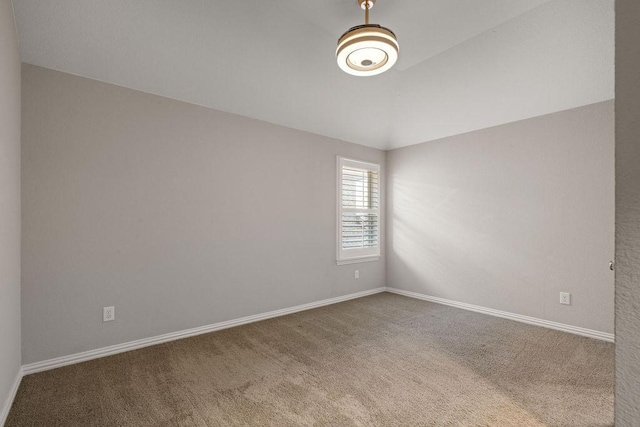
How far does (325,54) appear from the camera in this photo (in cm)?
305

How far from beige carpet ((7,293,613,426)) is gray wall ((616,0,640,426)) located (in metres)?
1.06

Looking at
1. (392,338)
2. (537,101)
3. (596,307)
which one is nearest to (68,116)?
(392,338)

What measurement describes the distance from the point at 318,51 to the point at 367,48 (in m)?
1.02

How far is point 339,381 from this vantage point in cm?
223

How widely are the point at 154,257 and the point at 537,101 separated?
4.29 m

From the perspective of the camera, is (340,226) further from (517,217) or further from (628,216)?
(628,216)

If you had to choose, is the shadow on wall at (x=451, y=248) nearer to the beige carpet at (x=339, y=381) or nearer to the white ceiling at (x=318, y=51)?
the beige carpet at (x=339, y=381)

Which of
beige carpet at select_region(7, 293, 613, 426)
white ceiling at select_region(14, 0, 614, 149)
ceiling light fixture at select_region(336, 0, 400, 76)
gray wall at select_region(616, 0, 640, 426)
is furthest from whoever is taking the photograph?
white ceiling at select_region(14, 0, 614, 149)

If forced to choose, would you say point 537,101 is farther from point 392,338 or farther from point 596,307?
point 392,338

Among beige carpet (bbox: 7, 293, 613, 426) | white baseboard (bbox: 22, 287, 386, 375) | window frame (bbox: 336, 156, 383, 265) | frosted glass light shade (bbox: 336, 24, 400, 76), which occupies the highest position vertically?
frosted glass light shade (bbox: 336, 24, 400, 76)

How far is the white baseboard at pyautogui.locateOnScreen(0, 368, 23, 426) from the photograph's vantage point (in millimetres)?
1748

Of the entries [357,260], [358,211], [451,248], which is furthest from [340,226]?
[451,248]

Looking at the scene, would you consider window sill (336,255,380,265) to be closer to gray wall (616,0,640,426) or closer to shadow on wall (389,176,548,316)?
shadow on wall (389,176,548,316)

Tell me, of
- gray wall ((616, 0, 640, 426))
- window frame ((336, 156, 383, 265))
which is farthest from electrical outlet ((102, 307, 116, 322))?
gray wall ((616, 0, 640, 426))
